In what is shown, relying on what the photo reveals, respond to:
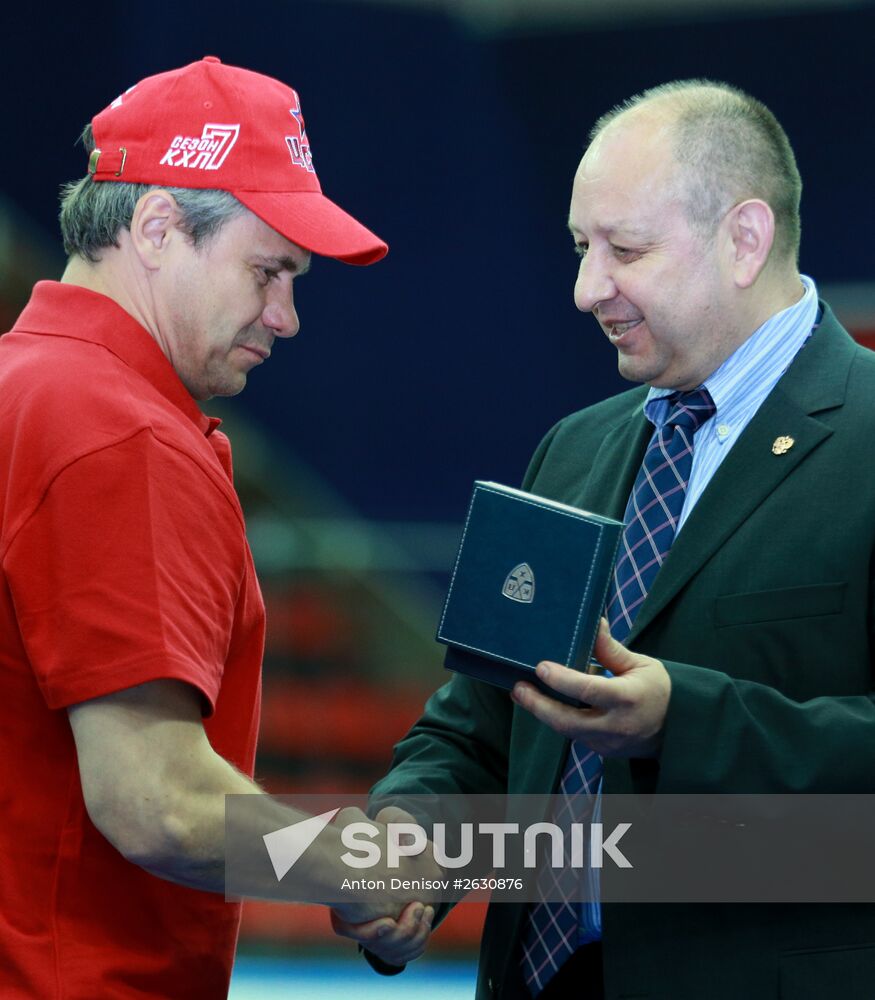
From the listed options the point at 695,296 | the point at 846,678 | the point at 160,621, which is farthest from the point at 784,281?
the point at 160,621

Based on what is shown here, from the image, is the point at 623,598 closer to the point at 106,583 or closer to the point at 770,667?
the point at 770,667

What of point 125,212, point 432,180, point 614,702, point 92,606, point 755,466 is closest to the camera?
point 92,606

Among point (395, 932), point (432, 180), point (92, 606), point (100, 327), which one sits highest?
point (432, 180)

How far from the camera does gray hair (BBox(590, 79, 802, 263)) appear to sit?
2.04 m

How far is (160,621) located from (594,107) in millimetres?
5846

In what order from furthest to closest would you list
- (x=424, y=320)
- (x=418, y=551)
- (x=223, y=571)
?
(x=424, y=320), (x=418, y=551), (x=223, y=571)

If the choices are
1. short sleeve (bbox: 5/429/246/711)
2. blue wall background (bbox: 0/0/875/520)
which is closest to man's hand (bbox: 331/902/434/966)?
short sleeve (bbox: 5/429/246/711)

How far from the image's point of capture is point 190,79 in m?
1.88

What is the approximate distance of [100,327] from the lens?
1.74 meters

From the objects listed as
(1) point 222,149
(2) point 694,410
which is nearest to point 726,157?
(2) point 694,410

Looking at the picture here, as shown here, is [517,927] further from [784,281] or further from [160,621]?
[784,281]

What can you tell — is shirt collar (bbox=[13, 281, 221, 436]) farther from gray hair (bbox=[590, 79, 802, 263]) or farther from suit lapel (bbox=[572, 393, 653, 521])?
gray hair (bbox=[590, 79, 802, 263])

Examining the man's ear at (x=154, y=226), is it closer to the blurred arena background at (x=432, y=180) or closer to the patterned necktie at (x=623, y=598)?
the patterned necktie at (x=623, y=598)

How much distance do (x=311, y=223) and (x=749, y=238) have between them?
620 mm
